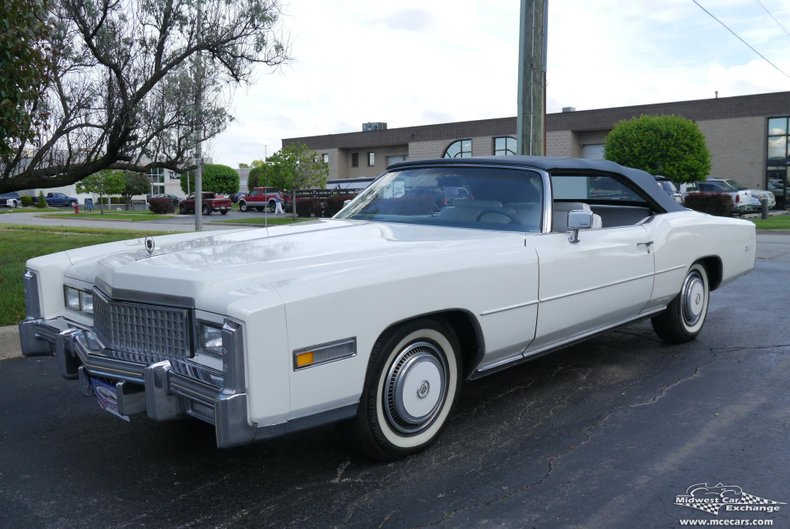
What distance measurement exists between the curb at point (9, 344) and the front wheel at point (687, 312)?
5024mm

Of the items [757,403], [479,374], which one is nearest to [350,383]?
[479,374]

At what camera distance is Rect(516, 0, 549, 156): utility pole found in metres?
10.1

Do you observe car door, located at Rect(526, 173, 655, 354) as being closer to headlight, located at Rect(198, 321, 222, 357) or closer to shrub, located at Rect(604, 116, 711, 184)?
headlight, located at Rect(198, 321, 222, 357)

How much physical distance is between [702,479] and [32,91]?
7.48m

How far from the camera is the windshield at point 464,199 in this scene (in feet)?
14.2

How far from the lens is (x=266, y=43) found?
12.5 meters

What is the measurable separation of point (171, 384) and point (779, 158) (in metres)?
41.1

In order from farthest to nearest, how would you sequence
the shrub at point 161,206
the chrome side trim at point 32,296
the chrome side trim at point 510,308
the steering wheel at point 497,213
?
the shrub at point 161,206 < the steering wheel at point 497,213 < the chrome side trim at point 32,296 < the chrome side trim at point 510,308

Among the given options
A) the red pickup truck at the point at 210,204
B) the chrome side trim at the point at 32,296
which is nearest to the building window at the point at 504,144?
the red pickup truck at the point at 210,204

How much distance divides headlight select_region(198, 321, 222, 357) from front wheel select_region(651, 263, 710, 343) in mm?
3845

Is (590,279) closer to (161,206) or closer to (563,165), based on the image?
(563,165)

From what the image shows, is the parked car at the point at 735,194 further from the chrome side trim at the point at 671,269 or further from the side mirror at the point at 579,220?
the side mirror at the point at 579,220

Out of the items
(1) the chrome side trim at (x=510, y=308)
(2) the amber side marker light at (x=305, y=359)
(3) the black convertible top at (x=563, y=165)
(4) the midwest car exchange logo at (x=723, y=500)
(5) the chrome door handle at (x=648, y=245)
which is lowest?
(4) the midwest car exchange logo at (x=723, y=500)

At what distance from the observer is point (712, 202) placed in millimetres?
24234
